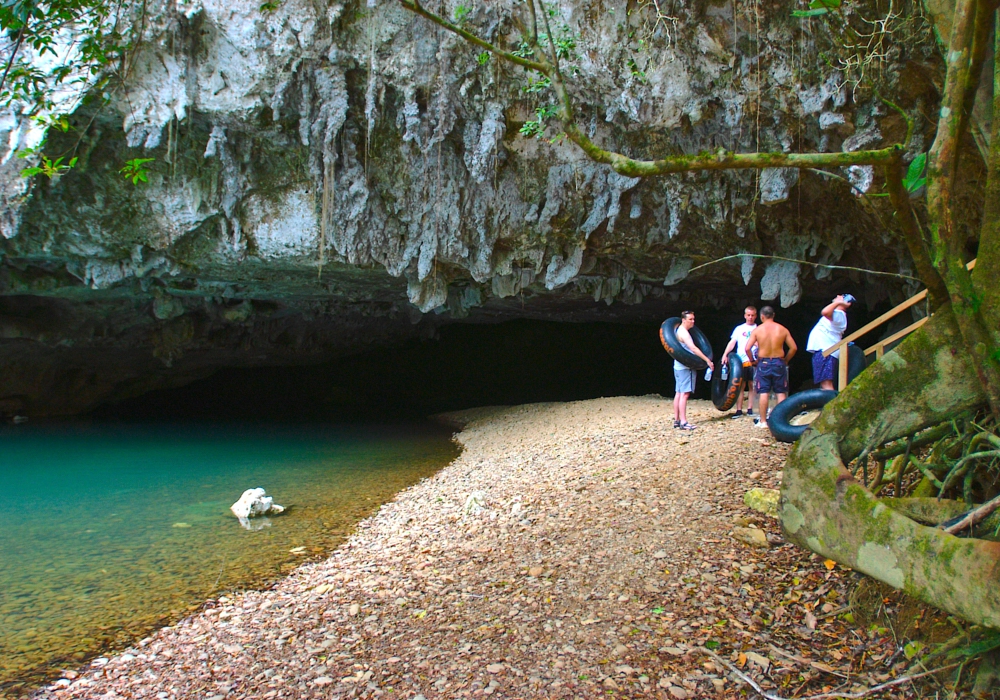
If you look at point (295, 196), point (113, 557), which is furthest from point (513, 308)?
point (113, 557)

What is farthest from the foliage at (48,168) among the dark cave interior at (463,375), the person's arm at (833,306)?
the dark cave interior at (463,375)

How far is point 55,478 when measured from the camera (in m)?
9.94

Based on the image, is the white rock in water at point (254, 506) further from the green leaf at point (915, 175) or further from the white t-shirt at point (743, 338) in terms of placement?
the green leaf at point (915, 175)

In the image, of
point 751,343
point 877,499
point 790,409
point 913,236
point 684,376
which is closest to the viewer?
point 913,236

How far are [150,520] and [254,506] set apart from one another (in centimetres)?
128

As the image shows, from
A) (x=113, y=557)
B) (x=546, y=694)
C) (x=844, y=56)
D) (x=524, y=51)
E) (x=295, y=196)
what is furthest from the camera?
(x=295, y=196)

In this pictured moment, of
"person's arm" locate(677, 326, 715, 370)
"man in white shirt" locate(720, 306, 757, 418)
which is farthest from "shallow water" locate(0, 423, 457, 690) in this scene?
A: "man in white shirt" locate(720, 306, 757, 418)

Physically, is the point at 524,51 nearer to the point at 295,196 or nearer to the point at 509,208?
the point at 509,208

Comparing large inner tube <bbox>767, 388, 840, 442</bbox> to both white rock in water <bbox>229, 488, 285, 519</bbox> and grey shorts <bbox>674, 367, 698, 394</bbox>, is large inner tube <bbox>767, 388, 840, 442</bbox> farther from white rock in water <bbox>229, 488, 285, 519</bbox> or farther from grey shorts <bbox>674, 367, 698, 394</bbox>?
Answer: white rock in water <bbox>229, 488, 285, 519</bbox>

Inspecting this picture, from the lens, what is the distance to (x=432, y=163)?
938cm

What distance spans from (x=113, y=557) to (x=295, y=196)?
19.1 ft

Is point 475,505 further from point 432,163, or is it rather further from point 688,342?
point 432,163

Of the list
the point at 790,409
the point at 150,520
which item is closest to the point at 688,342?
the point at 790,409

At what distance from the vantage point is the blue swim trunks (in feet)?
25.0
